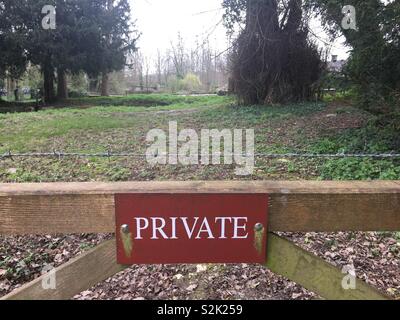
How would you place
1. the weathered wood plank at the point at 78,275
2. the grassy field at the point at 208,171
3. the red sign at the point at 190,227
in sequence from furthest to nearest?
1. the grassy field at the point at 208,171
2. the weathered wood plank at the point at 78,275
3. the red sign at the point at 190,227

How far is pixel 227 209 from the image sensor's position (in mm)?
1459

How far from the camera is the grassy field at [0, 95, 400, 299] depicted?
3.44 meters

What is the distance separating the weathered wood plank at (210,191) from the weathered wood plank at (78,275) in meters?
0.13

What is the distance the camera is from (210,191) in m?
1.47

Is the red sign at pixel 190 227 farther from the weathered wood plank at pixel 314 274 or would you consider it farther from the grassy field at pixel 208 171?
the grassy field at pixel 208 171

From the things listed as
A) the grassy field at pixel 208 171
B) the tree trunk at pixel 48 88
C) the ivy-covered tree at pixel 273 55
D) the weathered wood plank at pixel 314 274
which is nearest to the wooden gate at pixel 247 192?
the weathered wood plank at pixel 314 274

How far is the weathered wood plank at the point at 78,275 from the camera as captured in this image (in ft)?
5.10

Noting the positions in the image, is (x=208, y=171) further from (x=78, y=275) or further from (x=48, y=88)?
(x=48, y=88)

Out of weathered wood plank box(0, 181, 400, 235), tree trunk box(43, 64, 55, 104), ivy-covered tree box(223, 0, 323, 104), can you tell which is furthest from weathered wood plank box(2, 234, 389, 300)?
tree trunk box(43, 64, 55, 104)

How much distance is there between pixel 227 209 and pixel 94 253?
60cm

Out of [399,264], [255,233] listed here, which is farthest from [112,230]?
[399,264]

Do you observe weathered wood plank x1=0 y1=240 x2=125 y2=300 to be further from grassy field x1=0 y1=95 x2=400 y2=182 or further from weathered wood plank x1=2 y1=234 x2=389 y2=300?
grassy field x1=0 y1=95 x2=400 y2=182

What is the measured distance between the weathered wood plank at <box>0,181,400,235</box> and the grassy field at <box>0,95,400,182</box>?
158 inches

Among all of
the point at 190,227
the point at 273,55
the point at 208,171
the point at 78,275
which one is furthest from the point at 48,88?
the point at 190,227
